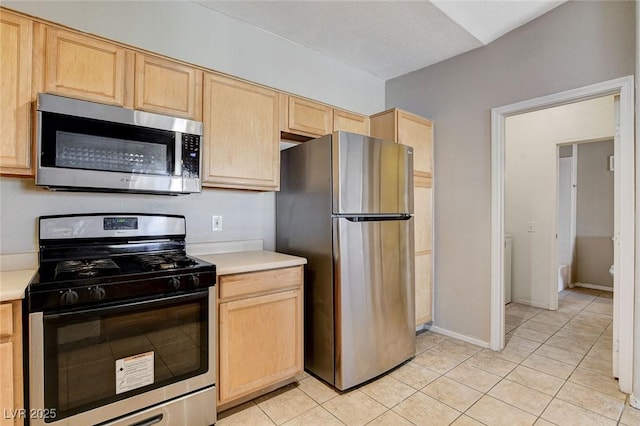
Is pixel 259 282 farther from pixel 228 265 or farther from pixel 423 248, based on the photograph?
pixel 423 248

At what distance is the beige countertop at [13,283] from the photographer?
3.98 feet

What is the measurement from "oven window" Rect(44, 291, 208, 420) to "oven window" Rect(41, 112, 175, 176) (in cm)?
76

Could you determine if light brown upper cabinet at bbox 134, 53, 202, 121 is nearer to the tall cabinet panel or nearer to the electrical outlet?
the electrical outlet

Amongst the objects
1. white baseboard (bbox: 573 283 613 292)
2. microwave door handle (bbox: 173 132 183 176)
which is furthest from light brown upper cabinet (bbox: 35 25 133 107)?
white baseboard (bbox: 573 283 613 292)

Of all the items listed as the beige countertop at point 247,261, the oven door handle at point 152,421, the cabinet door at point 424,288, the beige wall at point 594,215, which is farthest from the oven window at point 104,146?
the beige wall at point 594,215

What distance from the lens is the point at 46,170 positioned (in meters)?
1.51

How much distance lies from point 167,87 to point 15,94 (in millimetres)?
689

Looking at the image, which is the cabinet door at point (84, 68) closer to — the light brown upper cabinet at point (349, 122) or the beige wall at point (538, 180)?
the light brown upper cabinet at point (349, 122)

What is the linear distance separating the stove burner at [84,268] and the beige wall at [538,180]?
4.50 m

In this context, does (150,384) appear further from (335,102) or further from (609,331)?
(609,331)

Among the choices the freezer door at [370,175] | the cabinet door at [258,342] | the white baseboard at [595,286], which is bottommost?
the white baseboard at [595,286]

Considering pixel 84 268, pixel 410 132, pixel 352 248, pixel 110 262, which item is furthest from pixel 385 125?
pixel 84 268

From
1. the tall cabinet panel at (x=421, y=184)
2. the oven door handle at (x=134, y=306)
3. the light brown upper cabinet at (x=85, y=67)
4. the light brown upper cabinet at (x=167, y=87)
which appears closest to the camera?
the oven door handle at (x=134, y=306)

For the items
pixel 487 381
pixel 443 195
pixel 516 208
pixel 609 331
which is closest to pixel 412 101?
pixel 443 195
